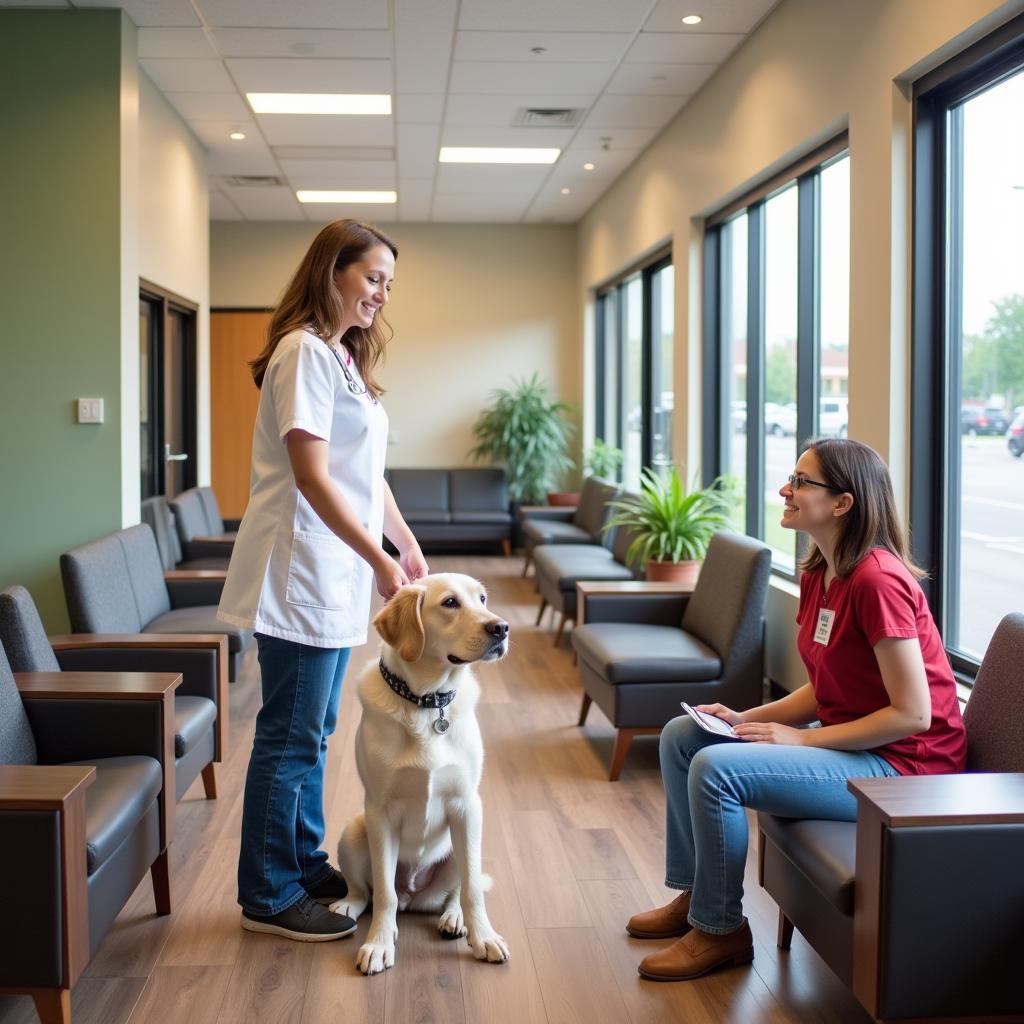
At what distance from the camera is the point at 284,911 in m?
2.65

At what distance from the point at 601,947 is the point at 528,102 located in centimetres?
491

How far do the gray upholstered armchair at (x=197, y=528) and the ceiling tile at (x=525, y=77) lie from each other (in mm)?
2633

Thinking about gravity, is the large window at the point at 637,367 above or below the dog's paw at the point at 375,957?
above

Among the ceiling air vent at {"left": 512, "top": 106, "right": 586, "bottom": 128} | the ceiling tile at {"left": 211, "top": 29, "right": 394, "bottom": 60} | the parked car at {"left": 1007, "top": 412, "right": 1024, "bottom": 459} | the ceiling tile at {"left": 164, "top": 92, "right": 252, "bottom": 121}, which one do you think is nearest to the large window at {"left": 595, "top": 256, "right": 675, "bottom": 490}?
the ceiling air vent at {"left": 512, "top": 106, "right": 586, "bottom": 128}

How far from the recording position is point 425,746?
2.41m

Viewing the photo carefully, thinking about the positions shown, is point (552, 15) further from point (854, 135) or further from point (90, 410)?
point (90, 410)

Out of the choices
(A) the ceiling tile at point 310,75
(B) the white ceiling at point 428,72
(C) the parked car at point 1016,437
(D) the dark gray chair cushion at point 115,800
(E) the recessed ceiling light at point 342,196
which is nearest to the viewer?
(D) the dark gray chair cushion at point 115,800

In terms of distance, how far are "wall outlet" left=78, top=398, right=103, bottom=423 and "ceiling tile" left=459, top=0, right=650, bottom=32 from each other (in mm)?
2259

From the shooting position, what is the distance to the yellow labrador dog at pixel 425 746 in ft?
7.65

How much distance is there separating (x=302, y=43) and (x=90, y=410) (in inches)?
75.3

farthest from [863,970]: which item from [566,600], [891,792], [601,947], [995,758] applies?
[566,600]

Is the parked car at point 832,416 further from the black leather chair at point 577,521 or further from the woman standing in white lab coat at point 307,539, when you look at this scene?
the black leather chair at point 577,521

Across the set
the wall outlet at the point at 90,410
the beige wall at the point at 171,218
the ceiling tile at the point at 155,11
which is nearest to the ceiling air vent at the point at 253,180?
the beige wall at the point at 171,218

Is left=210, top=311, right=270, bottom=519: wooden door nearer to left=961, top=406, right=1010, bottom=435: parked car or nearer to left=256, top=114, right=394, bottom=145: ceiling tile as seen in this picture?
left=256, top=114, right=394, bottom=145: ceiling tile
